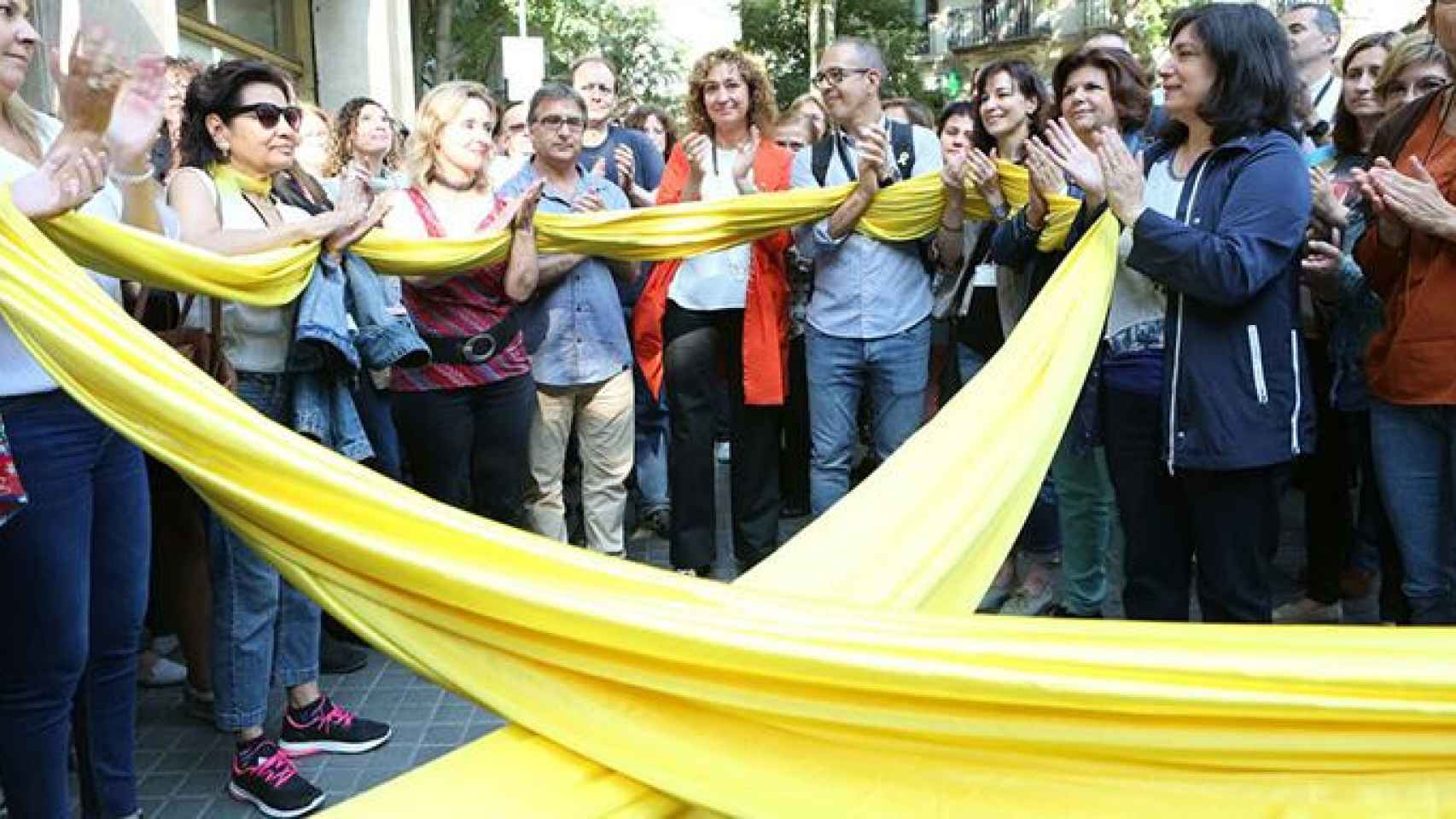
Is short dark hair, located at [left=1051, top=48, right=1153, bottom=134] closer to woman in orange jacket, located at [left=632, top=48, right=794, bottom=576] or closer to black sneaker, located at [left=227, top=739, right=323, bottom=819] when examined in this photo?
woman in orange jacket, located at [left=632, top=48, right=794, bottom=576]

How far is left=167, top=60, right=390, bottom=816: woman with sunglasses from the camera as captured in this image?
336 centimetres

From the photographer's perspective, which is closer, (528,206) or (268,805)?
(268,805)

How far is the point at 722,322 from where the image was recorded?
5168mm

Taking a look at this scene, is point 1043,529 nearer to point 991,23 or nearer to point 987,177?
point 987,177

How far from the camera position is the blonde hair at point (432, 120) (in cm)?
446

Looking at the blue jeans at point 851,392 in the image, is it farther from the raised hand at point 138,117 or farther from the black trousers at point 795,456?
the raised hand at point 138,117

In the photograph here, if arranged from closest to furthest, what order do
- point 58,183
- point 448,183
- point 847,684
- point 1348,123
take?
point 847,684 → point 58,183 → point 1348,123 → point 448,183

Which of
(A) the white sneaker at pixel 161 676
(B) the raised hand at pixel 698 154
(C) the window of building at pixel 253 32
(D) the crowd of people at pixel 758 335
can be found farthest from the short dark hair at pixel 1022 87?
(C) the window of building at pixel 253 32

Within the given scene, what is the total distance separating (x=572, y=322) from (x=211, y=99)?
1728 millimetres

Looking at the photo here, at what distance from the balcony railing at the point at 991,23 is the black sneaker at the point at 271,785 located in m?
37.1

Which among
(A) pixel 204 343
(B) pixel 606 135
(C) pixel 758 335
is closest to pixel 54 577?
(A) pixel 204 343

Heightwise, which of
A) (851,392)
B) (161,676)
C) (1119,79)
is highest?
(1119,79)

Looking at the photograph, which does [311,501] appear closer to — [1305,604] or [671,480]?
[671,480]

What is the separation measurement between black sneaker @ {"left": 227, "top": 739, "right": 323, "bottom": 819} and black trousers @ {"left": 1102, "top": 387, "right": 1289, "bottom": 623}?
2.40m
